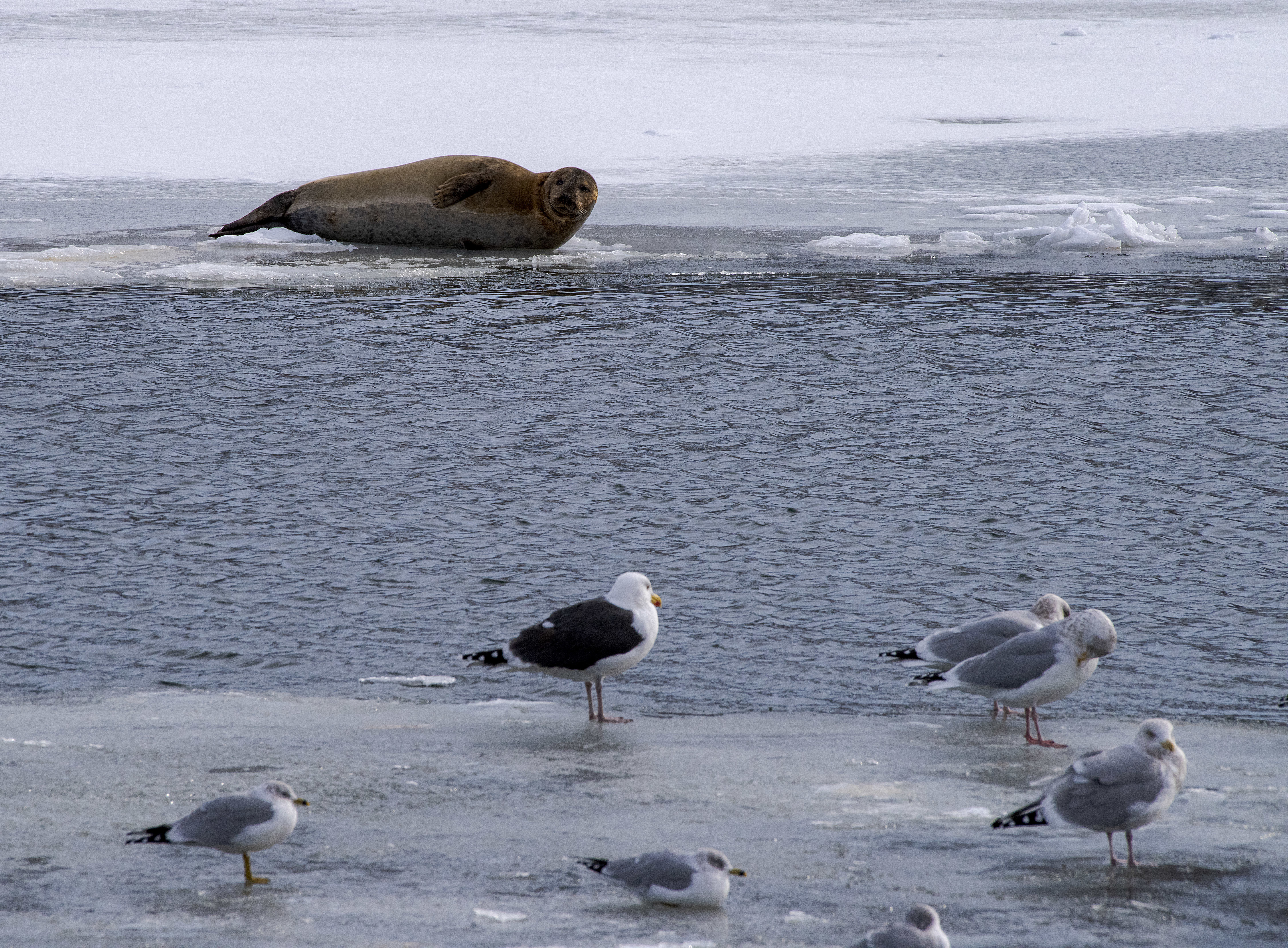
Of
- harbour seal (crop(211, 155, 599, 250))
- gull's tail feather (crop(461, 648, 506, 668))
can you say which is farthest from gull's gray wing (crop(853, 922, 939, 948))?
harbour seal (crop(211, 155, 599, 250))

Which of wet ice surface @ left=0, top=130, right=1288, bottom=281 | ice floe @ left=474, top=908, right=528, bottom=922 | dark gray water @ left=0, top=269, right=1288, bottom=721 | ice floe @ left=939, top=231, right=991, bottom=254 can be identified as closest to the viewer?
ice floe @ left=474, top=908, right=528, bottom=922

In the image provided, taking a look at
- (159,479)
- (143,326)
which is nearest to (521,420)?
(159,479)

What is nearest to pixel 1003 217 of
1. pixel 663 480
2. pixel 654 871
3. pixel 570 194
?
pixel 570 194

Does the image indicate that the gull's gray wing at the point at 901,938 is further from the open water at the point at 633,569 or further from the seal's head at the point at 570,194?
the seal's head at the point at 570,194

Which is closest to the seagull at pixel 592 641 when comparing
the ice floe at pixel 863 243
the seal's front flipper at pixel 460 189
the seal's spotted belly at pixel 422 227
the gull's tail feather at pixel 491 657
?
the gull's tail feather at pixel 491 657

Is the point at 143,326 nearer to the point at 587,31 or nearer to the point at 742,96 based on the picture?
the point at 742,96

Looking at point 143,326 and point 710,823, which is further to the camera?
point 143,326

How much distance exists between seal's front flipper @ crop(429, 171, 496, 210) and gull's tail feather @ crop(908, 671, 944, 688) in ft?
30.9

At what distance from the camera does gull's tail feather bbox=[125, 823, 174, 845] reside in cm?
393

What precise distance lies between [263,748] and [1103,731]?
2.90 meters

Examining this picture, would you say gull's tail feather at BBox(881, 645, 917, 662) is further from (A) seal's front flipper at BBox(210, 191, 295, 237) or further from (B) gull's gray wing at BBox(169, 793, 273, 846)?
(A) seal's front flipper at BBox(210, 191, 295, 237)

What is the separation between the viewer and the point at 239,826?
3861 millimetres

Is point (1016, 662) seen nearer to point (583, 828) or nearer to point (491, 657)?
point (583, 828)

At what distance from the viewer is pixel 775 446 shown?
27.8ft
